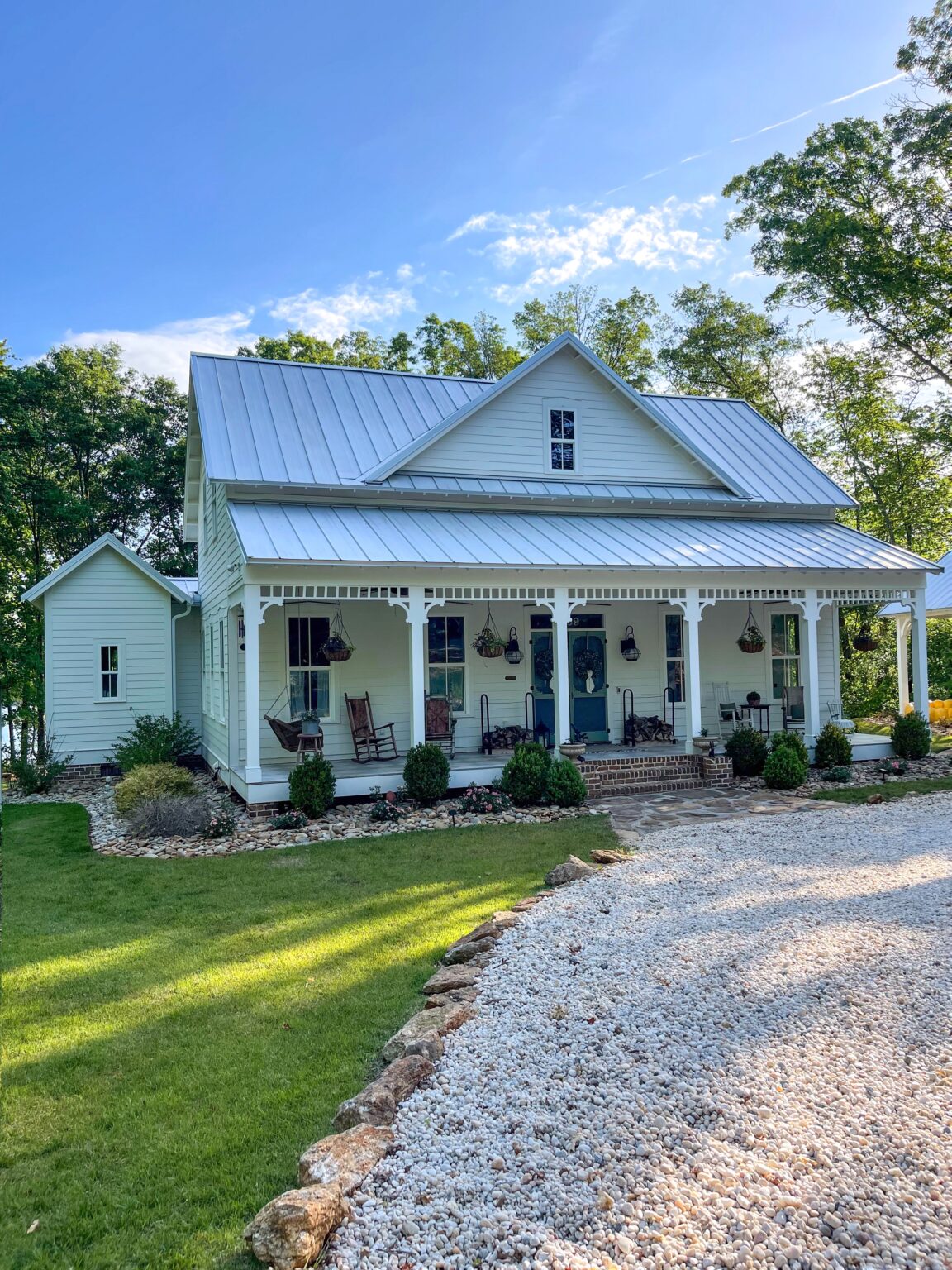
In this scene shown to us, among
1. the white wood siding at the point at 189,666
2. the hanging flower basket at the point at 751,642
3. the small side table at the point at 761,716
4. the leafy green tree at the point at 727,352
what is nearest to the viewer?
the hanging flower basket at the point at 751,642

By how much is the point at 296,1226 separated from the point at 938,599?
72.5 ft

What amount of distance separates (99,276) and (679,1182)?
12819mm

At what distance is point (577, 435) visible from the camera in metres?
15.5

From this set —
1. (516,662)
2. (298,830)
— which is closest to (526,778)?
(298,830)

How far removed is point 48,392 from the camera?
24656 millimetres

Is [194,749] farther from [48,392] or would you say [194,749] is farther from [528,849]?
[48,392]

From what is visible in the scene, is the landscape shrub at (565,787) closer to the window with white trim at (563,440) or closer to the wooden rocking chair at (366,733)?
the wooden rocking chair at (366,733)

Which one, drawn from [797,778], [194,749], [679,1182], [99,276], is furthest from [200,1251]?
[194,749]

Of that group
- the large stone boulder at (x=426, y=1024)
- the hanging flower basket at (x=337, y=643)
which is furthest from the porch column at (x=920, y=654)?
the large stone boulder at (x=426, y=1024)

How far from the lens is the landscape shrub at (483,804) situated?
10969mm

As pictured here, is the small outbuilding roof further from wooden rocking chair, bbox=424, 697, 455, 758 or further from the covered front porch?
wooden rocking chair, bbox=424, 697, 455, 758

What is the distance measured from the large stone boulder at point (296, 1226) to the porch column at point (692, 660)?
35.5 ft

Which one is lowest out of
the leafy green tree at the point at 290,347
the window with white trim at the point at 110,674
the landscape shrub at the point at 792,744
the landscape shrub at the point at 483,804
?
the landscape shrub at the point at 483,804

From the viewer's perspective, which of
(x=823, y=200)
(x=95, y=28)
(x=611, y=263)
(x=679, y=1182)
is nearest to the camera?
(x=679, y=1182)
